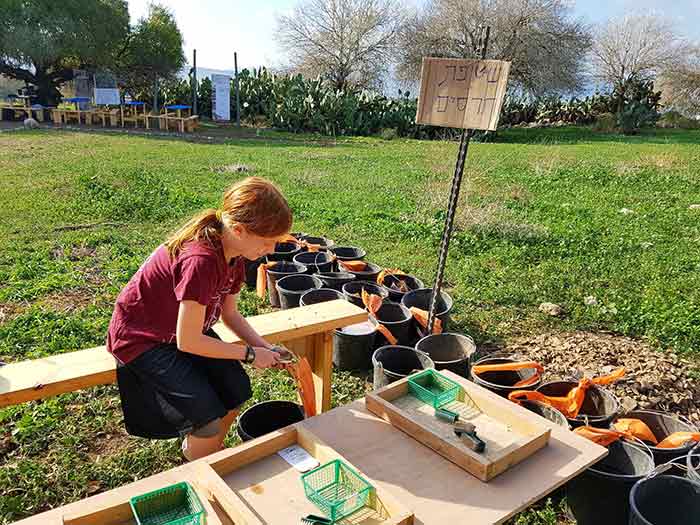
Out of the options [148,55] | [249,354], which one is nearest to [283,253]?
[249,354]

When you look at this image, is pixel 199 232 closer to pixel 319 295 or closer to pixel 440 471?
pixel 440 471

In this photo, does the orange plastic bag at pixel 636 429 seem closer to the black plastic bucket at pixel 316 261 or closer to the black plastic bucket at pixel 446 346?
the black plastic bucket at pixel 446 346

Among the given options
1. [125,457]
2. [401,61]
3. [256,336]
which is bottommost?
[125,457]

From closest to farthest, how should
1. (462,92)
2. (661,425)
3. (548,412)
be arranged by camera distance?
(548,412)
(661,425)
(462,92)

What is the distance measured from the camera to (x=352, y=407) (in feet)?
7.09

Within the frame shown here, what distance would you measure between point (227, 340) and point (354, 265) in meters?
2.37

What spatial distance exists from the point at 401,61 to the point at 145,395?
34.7m

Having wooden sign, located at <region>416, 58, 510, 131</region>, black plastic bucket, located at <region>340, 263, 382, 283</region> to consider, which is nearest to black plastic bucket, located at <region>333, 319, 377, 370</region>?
black plastic bucket, located at <region>340, 263, 382, 283</region>

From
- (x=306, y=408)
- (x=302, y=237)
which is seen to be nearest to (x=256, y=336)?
(x=306, y=408)

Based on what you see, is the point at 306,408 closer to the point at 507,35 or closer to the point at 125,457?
the point at 125,457

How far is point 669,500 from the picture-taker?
217 cm

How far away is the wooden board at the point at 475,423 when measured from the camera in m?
1.80

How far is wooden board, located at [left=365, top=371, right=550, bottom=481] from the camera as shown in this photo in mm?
1798

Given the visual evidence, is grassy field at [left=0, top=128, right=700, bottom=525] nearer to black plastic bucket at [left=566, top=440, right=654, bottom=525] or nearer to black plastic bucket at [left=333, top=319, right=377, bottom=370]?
black plastic bucket at [left=333, top=319, right=377, bottom=370]
